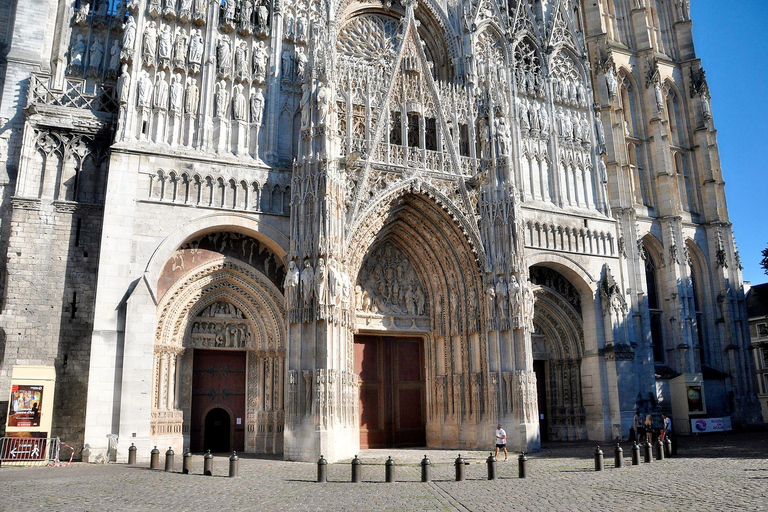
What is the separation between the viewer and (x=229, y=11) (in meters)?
24.3

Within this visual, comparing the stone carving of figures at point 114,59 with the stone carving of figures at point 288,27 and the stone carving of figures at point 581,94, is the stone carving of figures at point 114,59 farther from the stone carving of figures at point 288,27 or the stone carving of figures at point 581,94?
the stone carving of figures at point 581,94

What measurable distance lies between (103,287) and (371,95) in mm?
12134

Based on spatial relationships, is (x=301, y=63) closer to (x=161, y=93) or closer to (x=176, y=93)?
(x=176, y=93)

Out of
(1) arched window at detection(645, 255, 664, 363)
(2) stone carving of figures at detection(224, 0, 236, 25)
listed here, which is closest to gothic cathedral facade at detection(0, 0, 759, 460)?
(2) stone carving of figures at detection(224, 0, 236, 25)

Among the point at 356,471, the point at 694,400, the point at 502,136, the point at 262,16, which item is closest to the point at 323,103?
the point at 262,16

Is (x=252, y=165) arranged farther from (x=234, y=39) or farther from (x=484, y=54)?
(x=484, y=54)

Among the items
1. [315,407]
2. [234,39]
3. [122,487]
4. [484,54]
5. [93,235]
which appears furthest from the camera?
[484,54]

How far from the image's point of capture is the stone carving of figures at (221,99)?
914 inches

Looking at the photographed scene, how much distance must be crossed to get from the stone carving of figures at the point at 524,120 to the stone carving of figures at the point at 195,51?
47.4 feet

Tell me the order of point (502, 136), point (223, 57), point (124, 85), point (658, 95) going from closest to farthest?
point (124, 85) → point (223, 57) → point (502, 136) → point (658, 95)

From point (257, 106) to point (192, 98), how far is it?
2.37 m

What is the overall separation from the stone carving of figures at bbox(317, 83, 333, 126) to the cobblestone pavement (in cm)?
1169

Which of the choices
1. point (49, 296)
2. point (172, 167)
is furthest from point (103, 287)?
point (172, 167)

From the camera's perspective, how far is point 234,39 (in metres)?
24.4
